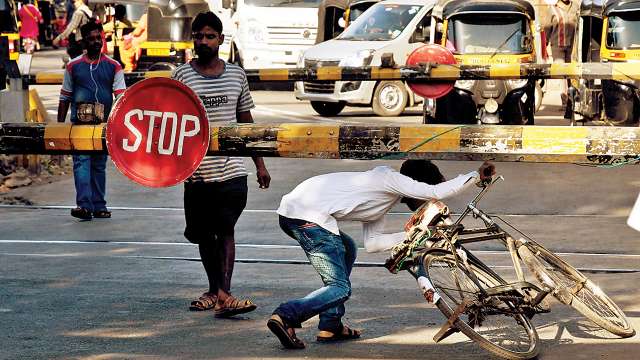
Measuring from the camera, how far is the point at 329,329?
7672 millimetres

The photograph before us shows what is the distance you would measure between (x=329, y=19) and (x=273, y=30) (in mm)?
1386

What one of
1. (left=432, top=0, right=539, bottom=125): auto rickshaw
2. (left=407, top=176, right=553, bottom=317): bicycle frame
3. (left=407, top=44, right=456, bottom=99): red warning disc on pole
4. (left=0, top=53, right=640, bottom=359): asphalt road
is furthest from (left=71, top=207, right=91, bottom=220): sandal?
(left=432, top=0, right=539, bottom=125): auto rickshaw

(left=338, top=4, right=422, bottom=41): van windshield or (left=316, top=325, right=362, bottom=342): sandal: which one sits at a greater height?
(left=338, top=4, right=422, bottom=41): van windshield

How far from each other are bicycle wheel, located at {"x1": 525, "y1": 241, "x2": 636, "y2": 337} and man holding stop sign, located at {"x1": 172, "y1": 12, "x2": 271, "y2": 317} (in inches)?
70.5

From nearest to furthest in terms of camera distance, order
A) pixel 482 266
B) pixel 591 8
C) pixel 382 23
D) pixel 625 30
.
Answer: pixel 482 266, pixel 625 30, pixel 591 8, pixel 382 23

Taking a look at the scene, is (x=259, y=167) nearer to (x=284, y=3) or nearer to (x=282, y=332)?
(x=282, y=332)

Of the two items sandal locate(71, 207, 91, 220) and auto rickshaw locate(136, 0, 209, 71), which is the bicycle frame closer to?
sandal locate(71, 207, 91, 220)

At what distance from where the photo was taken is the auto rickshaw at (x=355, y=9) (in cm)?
2700

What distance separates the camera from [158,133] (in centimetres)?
747

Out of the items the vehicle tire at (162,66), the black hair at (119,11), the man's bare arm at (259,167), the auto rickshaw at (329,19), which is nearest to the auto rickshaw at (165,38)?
the vehicle tire at (162,66)

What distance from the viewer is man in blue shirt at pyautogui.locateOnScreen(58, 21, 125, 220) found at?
40.9 feet

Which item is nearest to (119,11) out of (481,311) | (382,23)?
(382,23)

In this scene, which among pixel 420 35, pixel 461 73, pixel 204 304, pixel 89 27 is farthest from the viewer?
pixel 420 35

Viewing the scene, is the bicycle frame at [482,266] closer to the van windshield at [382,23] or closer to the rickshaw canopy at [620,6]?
the rickshaw canopy at [620,6]
